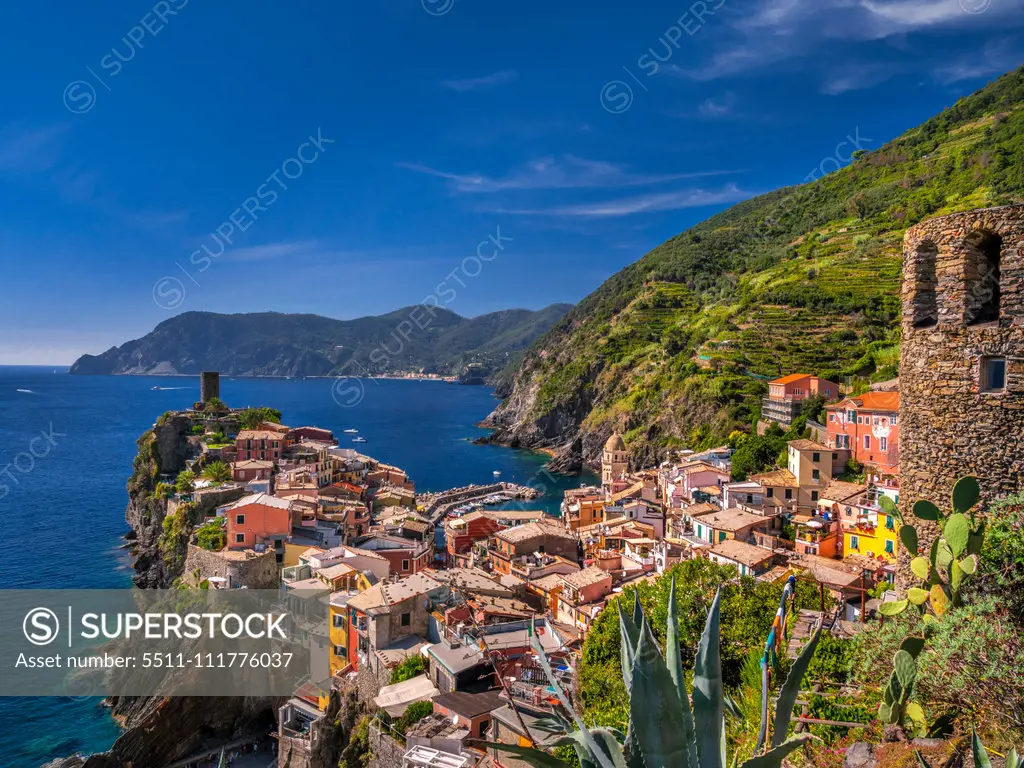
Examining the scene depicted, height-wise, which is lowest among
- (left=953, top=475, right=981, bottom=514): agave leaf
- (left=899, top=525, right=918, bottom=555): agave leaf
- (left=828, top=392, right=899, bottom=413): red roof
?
(left=899, top=525, right=918, bottom=555): agave leaf

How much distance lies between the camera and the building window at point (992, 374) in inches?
191

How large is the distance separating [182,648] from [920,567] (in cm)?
2361

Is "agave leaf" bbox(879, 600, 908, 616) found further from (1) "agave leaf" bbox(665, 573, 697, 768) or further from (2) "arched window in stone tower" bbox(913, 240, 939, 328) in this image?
(1) "agave leaf" bbox(665, 573, 697, 768)

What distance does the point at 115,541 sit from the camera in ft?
125

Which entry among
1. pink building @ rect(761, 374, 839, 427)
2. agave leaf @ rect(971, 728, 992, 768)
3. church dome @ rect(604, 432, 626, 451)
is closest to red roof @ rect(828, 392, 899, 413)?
pink building @ rect(761, 374, 839, 427)

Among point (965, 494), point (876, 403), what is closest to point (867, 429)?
point (876, 403)

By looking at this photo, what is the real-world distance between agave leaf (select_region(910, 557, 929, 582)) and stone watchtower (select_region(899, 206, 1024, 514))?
0.53 metres

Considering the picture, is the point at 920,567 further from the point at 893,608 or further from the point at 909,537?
the point at 893,608

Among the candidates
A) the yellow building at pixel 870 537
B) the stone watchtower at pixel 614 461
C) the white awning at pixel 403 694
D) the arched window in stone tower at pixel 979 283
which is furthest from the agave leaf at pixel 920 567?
the stone watchtower at pixel 614 461

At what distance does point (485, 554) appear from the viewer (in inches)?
1205

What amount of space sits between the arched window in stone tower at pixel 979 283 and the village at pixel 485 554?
3137mm

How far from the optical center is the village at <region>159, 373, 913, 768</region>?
14484 mm

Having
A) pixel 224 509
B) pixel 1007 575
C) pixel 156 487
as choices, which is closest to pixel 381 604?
pixel 224 509

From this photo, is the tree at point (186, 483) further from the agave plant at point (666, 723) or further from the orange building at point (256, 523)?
the agave plant at point (666, 723)
